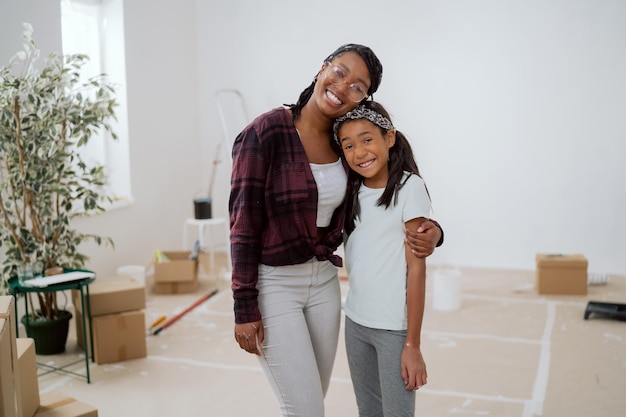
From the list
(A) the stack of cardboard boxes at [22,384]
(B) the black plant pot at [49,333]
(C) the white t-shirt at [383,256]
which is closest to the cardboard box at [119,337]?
(B) the black plant pot at [49,333]

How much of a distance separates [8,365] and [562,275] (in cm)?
372

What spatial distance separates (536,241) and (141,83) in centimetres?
331

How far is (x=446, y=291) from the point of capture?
411 cm

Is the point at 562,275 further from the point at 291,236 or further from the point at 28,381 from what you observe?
the point at 28,381

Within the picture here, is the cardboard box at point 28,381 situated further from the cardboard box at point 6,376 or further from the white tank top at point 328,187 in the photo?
the white tank top at point 328,187

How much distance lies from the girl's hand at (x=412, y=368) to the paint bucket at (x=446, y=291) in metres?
2.49

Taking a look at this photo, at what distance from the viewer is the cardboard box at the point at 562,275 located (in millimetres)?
4387

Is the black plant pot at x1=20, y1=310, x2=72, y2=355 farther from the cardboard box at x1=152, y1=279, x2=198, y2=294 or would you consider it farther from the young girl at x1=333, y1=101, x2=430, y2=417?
the young girl at x1=333, y1=101, x2=430, y2=417

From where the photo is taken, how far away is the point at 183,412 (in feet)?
9.18

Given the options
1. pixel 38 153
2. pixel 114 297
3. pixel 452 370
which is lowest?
pixel 452 370

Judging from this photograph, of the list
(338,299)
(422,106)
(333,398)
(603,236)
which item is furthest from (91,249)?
(603,236)

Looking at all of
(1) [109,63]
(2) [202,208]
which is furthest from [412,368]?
(1) [109,63]

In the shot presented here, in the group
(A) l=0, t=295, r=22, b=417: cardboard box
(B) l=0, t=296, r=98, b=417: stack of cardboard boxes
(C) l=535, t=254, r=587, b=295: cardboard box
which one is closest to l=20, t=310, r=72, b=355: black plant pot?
(B) l=0, t=296, r=98, b=417: stack of cardboard boxes

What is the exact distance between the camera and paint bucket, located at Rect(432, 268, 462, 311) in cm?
411
